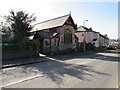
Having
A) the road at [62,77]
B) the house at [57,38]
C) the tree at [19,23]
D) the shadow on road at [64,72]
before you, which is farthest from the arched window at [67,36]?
the road at [62,77]

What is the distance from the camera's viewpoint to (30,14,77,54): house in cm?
2172

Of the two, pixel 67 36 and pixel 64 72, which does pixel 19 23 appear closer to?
pixel 67 36

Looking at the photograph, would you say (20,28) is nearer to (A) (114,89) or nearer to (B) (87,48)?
(A) (114,89)

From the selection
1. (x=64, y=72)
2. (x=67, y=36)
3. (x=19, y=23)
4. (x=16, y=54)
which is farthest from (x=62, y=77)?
(x=67, y=36)

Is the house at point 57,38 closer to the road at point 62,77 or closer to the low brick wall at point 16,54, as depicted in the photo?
the low brick wall at point 16,54

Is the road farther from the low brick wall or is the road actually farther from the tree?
the tree

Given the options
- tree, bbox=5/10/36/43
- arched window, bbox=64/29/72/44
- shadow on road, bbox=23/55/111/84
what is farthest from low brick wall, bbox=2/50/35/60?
arched window, bbox=64/29/72/44

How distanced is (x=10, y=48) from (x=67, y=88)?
39.3ft

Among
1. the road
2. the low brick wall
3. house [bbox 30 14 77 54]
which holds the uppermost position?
house [bbox 30 14 77 54]

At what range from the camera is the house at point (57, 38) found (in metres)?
21.7

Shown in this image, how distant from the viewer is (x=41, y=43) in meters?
22.7

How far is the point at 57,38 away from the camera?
22.6 meters

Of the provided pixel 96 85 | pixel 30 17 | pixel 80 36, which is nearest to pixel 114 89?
pixel 96 85

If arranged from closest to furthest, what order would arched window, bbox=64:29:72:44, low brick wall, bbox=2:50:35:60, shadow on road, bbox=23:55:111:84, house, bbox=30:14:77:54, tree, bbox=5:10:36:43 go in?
shadow on road, bbox=23:55:111:84, low brick wall, bbox=2:50:35:60, tree, bbox=5:10:36:43, house, bbox=30:14:77:54, arched window, bbox=64:29:72:44
